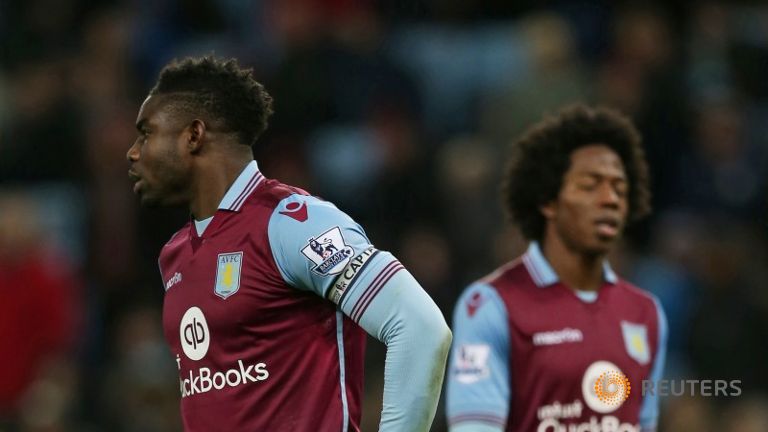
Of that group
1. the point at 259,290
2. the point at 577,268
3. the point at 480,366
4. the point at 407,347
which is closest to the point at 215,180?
the point at 259,290

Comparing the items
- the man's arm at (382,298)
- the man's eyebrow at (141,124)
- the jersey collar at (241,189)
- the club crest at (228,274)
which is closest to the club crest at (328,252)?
the man's arm at (382,298)

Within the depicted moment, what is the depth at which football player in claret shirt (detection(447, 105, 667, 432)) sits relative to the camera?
5.57 meters

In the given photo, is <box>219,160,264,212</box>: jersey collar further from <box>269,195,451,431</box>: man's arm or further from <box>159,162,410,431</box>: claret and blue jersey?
<box>269,195,451,431</box>: man's arm

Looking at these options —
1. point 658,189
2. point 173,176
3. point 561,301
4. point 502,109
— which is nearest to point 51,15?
point 502,109

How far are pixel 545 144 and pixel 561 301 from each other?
0.85 metres

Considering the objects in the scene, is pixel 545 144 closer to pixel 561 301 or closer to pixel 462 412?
pixel 561 301

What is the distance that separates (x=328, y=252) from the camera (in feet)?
13.0

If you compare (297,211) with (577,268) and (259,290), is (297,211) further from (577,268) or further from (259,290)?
(577,268)

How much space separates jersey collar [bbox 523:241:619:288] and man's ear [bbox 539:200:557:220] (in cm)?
16

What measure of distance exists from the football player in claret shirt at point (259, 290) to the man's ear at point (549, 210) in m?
2.04

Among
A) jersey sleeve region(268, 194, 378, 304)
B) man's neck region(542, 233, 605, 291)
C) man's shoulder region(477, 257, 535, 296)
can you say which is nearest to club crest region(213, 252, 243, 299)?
jersey sleeve region(268, 194, 378, 304)

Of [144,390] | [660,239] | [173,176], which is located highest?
[173,176]

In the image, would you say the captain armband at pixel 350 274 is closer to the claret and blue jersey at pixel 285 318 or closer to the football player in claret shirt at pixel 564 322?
the claret and blue jersey at pixel 285 318

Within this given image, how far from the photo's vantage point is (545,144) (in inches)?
252
